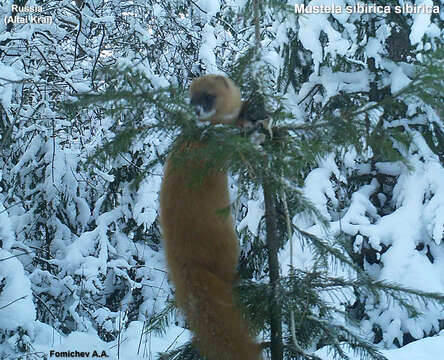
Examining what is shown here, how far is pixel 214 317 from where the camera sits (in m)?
1.59

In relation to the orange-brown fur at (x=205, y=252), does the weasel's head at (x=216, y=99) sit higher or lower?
higher

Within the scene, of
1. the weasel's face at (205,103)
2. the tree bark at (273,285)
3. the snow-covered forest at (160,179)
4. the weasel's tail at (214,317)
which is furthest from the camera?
the snow-covered forest at (160,179)

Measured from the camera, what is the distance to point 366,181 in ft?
18.9

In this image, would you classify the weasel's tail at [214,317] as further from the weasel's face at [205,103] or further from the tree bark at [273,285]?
the weasel's face at [205,103]

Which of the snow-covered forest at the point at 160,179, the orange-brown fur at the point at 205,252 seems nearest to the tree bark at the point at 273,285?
the orange-brown fur at the point at 205,252

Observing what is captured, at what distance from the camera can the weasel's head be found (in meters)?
1.88

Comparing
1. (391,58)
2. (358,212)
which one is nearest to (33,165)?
(358,212)

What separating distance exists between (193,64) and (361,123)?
512cm

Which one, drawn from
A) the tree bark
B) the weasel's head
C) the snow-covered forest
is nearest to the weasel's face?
the weasel's head

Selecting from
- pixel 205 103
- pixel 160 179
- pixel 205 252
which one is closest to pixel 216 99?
pixel 205 103

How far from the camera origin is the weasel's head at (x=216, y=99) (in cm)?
188

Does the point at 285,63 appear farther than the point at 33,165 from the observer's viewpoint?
No

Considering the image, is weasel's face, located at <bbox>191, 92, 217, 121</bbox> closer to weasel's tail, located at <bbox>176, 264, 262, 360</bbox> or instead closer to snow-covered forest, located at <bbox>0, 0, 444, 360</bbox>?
weasel's tail, located at <bbox>176, 264, 262, 360</bbox>

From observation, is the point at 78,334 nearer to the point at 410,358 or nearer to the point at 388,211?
the point at 410,358
